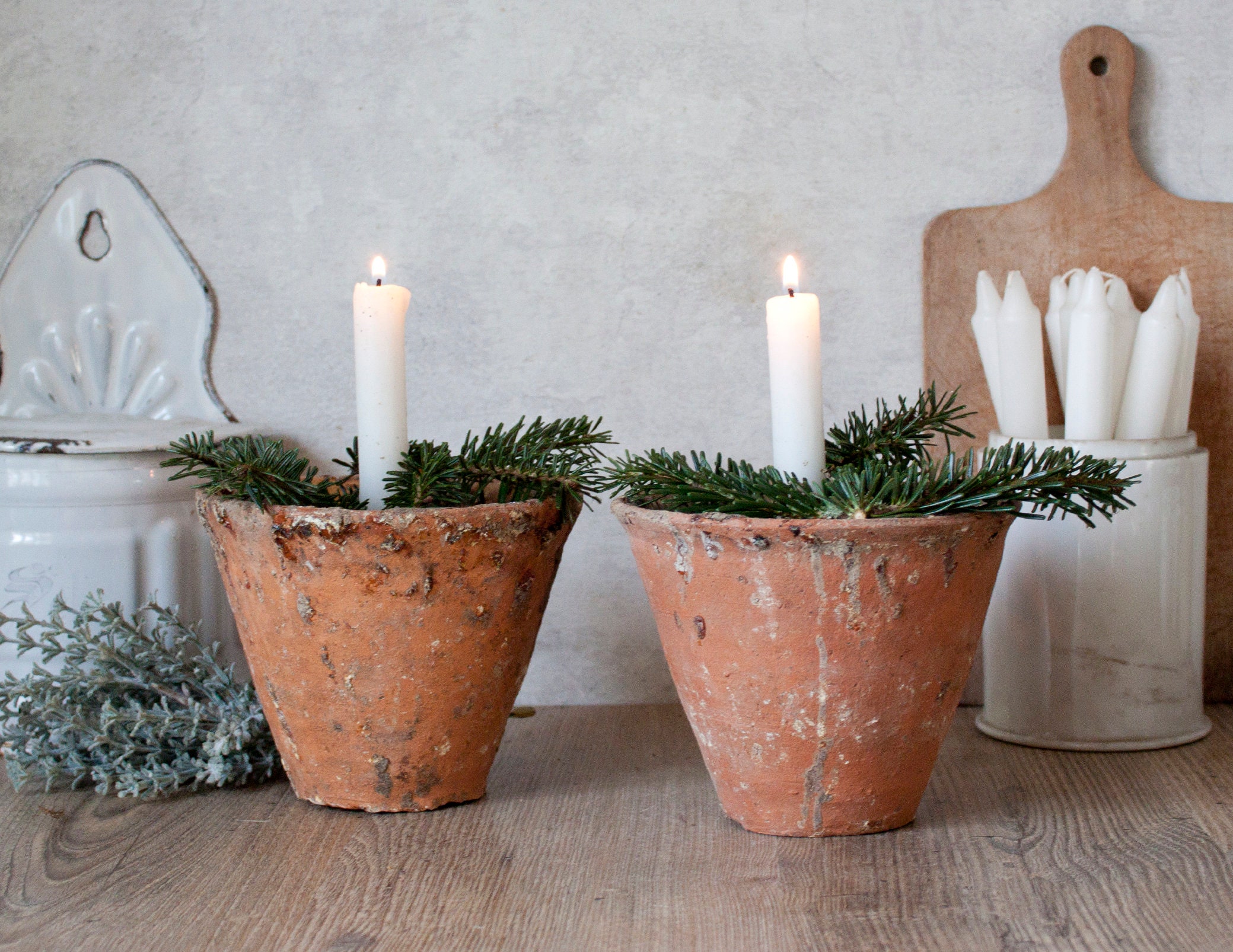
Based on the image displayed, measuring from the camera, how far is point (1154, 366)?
0.83 metres

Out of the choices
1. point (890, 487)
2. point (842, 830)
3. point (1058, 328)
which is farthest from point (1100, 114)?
point (842, 830)

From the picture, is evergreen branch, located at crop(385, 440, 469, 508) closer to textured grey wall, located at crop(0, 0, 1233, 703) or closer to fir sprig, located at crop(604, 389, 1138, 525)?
fir sprig, located at crop(604, 389, 1138, 525)

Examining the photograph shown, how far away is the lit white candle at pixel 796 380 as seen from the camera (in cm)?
66

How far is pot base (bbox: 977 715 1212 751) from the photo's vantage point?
0.85m

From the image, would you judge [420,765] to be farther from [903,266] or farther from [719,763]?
[903,266]

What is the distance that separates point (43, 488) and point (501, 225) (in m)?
0.44

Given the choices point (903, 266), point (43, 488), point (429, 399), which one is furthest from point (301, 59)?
point (903, 266)

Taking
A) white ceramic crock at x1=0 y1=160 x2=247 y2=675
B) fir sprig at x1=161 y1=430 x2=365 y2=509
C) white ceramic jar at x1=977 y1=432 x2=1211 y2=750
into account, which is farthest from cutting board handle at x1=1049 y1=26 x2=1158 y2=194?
white ceramic crock at x1=0 y1=160 x2=247 y2=675

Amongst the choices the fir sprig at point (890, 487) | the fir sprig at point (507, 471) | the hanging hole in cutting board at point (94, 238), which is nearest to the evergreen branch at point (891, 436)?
the fir sprig at point (890, 487)

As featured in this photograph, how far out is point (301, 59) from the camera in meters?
0.99

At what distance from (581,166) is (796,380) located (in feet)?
1.35

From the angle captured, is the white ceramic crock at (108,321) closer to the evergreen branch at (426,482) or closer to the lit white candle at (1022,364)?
the evergreen branch at (426,482)

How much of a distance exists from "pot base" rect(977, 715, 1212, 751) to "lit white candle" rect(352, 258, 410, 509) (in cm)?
53

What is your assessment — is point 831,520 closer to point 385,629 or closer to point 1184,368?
point 385,629
